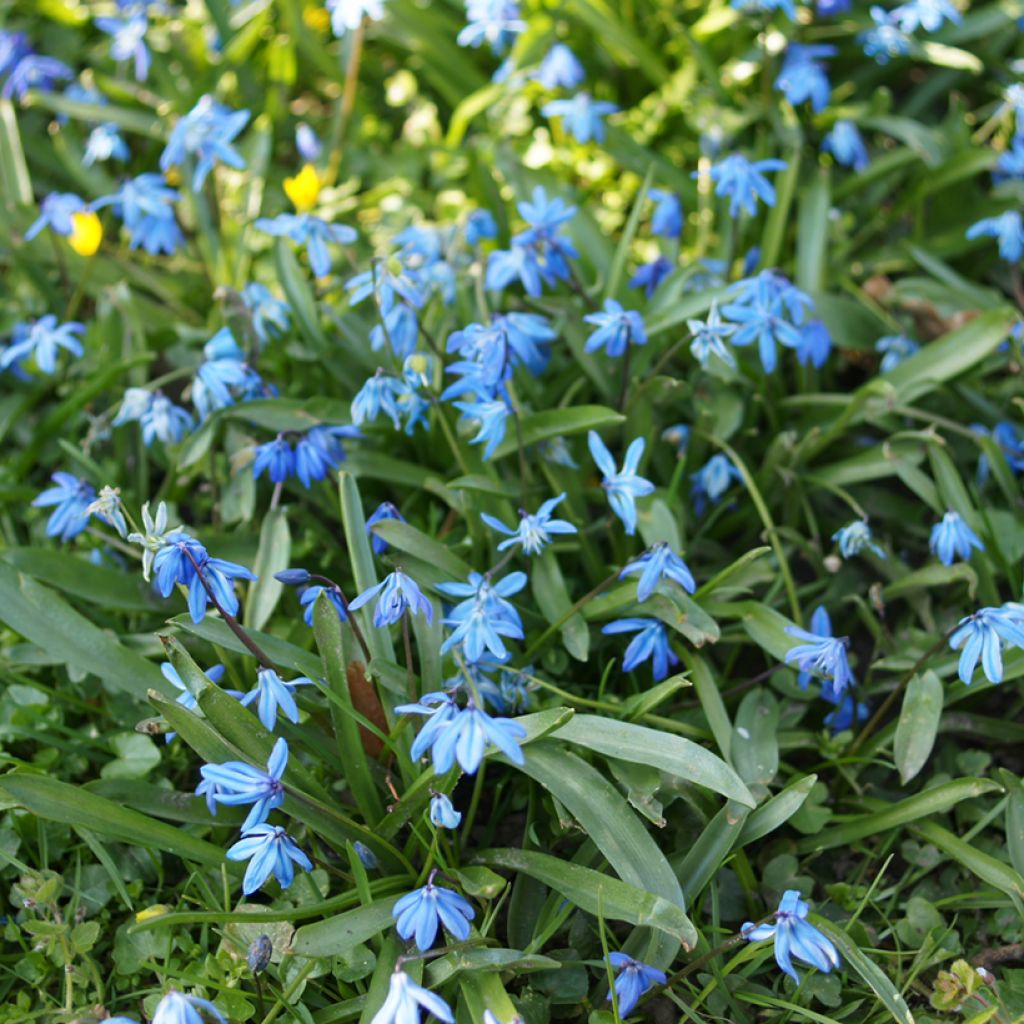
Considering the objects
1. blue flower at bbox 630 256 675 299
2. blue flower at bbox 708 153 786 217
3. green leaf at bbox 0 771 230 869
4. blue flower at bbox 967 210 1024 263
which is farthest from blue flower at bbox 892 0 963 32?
green leaf at bbox 0 771 230 869

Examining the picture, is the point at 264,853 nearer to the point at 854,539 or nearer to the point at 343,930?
the point at 343,930

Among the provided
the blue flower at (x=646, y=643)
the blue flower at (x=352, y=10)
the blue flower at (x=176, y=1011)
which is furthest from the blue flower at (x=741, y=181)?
the blue flower at (x=176, y=1011)

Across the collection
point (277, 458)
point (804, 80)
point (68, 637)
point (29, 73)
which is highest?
point (29, 73)

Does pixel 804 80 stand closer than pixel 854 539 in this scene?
No

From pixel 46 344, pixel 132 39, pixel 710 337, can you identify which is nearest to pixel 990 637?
pixel 710 337

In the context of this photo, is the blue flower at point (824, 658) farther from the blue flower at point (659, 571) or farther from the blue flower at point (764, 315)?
the blue flower at point (764, 315)
